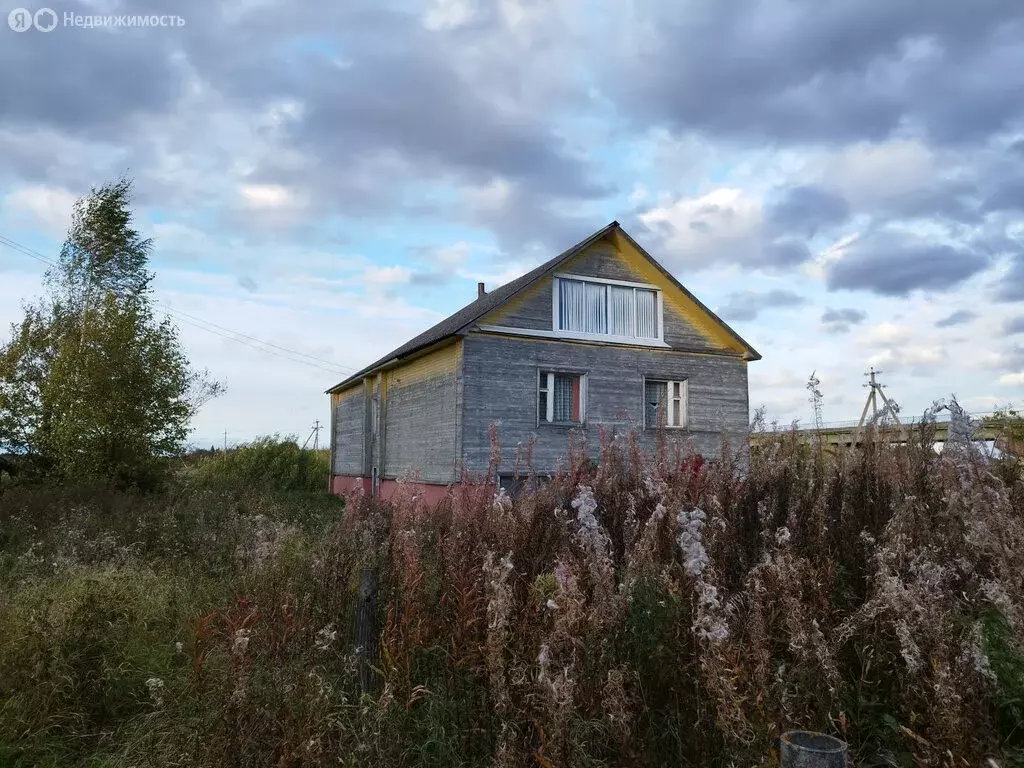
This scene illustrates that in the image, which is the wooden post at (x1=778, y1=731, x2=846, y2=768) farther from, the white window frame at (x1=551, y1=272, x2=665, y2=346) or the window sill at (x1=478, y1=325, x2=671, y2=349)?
the white window frame at (x1=551, y1=272, x2=665, y2=346)

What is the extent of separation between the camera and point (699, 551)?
3.66 m

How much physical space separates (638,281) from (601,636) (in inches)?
636

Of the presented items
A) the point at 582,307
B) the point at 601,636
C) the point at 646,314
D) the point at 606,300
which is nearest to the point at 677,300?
the point at 646,314

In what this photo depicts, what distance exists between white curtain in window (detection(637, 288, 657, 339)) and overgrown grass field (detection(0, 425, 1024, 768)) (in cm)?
1280

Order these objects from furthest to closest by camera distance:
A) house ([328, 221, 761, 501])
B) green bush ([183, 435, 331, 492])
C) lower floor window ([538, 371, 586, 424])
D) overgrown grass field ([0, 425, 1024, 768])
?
green bush ([183, 435, 331, 492]) < lower floor window ([538, 371, 586, 424]) < house ([328, 221, 761, 501]) < overgrown grass field ([0, 425, 1024, 768])

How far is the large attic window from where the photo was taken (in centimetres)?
1802

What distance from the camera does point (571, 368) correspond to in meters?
17.8

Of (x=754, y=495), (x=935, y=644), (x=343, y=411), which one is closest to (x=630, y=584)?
(x=935, y=644)

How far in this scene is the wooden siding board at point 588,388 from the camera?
1652 cm

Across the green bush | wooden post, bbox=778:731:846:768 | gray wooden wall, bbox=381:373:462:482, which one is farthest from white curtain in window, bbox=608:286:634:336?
wooden post, bbox=778:731:846:768

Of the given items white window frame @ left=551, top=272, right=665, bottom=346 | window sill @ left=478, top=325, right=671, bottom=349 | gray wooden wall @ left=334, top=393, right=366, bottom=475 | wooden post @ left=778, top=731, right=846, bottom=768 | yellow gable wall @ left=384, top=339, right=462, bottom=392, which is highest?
white window frame @ left=551, top=272, right=665, bottom=346

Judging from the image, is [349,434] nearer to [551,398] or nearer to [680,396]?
[551,398]

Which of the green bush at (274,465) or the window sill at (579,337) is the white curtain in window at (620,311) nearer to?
the window sill at (579,337)

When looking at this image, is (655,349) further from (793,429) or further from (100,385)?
(100,385)
